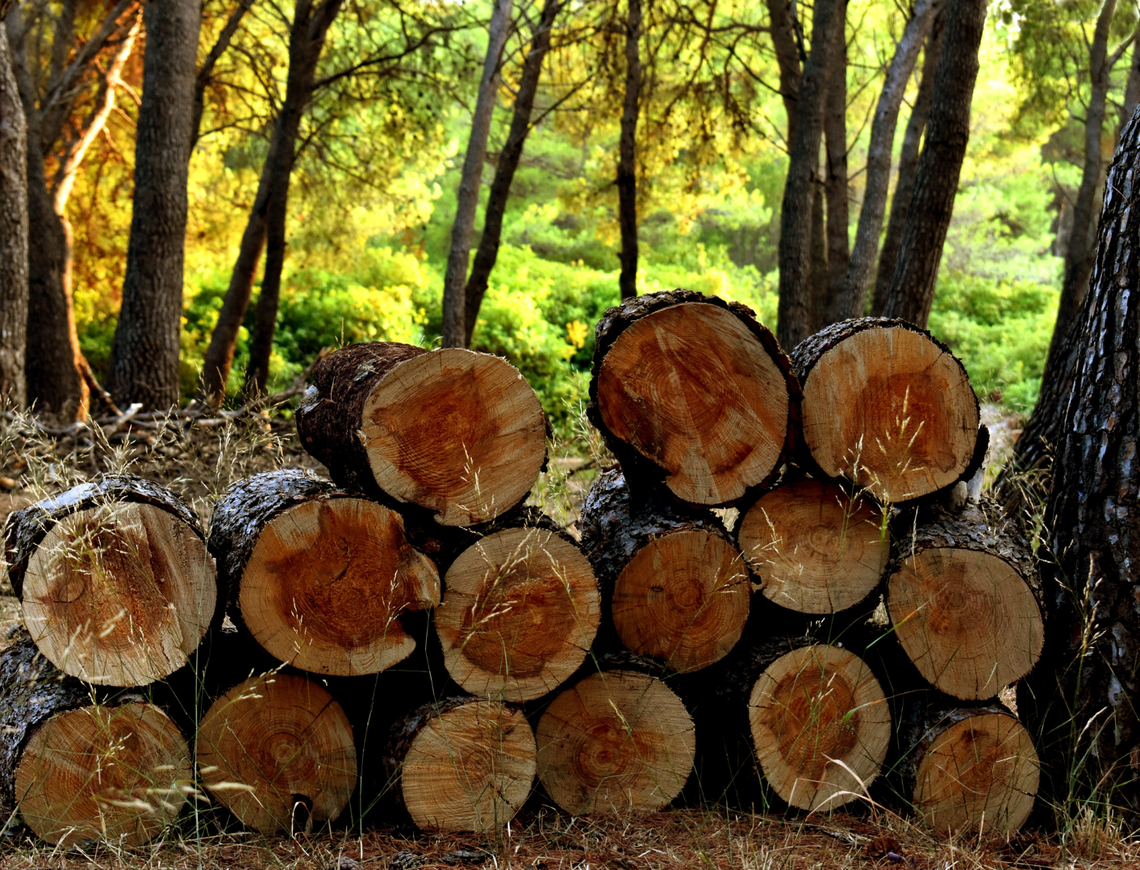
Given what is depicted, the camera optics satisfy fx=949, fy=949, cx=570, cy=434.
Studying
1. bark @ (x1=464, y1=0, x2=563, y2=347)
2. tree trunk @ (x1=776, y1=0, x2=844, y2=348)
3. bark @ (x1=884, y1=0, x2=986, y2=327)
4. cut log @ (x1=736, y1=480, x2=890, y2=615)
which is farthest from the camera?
bark @ (x1=464, y1=0, x2=563, y2=347)

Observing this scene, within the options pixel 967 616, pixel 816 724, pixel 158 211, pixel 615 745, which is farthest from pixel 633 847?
pixel 158 211

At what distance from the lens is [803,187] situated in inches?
288

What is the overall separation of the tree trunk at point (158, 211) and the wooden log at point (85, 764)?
5.22 m

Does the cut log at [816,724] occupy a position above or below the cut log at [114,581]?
below

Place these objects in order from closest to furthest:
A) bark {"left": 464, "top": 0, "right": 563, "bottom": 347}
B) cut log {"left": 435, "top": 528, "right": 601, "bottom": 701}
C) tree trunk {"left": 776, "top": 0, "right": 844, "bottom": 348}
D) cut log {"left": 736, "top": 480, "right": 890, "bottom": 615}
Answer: cut log {"left": 435, "top": 528, "right": 601, "bottom": 701} → cut log {"left": 736, "top": 480, "right": 890, "bottom": 615} → tree trunk {"left": 776, "top": 0, "right": 844, "bottom": 348} → bark {"left": 464, "top": 0, "right": 563, "bottom": 347}

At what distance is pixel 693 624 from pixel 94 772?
5.29 ft

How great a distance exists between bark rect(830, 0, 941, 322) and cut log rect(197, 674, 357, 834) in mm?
5642

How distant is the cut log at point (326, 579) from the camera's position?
2.44 meters

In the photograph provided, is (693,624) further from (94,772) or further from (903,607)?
(94,772)

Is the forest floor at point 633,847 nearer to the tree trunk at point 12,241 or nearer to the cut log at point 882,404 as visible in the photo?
the cut log at point 882,404

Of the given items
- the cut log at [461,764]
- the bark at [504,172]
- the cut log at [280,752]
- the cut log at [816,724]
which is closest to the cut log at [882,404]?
the cut log at [816,724]

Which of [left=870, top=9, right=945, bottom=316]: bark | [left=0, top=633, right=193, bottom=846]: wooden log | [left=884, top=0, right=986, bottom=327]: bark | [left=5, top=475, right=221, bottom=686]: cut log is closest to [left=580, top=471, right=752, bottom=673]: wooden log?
[left=5, top=475, right=221, bottom=686]: cut log

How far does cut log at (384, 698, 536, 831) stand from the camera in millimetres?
2512

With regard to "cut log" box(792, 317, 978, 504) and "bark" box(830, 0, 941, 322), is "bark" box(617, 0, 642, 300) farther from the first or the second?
"cut log" box(792, 317, 978, 504)
